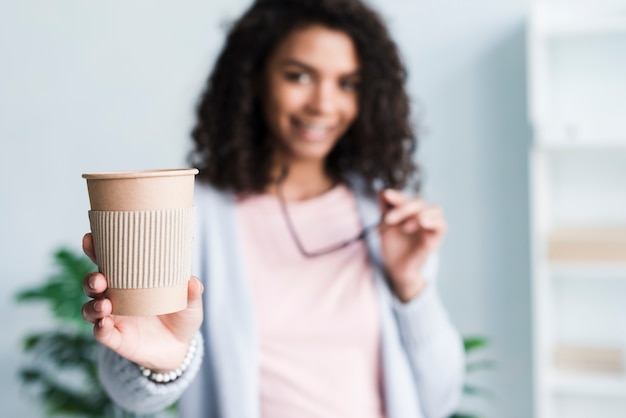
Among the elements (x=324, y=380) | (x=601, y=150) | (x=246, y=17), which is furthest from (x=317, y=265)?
(x=601, y=150)

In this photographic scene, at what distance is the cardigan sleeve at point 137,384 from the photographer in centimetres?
79

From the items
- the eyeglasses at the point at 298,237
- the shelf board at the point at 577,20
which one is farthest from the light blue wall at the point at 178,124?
the eyeglasses at the point at 298,237

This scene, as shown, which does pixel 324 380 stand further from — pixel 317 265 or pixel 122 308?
pixel 122 308

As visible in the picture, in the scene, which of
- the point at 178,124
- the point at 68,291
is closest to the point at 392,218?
the point at 68,291

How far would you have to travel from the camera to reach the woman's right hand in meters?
0.54

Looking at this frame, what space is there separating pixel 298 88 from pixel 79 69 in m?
1.24

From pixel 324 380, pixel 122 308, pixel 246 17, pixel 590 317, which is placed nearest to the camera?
pixel 122 308

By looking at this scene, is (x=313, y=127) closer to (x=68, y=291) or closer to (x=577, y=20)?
(x=68, y=291)

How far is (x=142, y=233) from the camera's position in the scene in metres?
0.52

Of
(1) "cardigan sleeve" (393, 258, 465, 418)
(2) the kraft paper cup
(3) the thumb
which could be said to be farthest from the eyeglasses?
(2) the kraft paper cup

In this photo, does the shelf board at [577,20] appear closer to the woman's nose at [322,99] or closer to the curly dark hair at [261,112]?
the curly dark hair at [261,112]

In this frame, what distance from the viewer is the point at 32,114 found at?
2199 mm

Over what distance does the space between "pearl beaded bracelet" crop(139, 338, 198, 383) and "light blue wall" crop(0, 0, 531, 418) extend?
4.35 ft

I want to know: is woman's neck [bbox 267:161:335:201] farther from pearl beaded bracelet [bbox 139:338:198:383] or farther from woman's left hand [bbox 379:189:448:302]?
pearl beaded bracelet [bbox 139:338:198:383]
